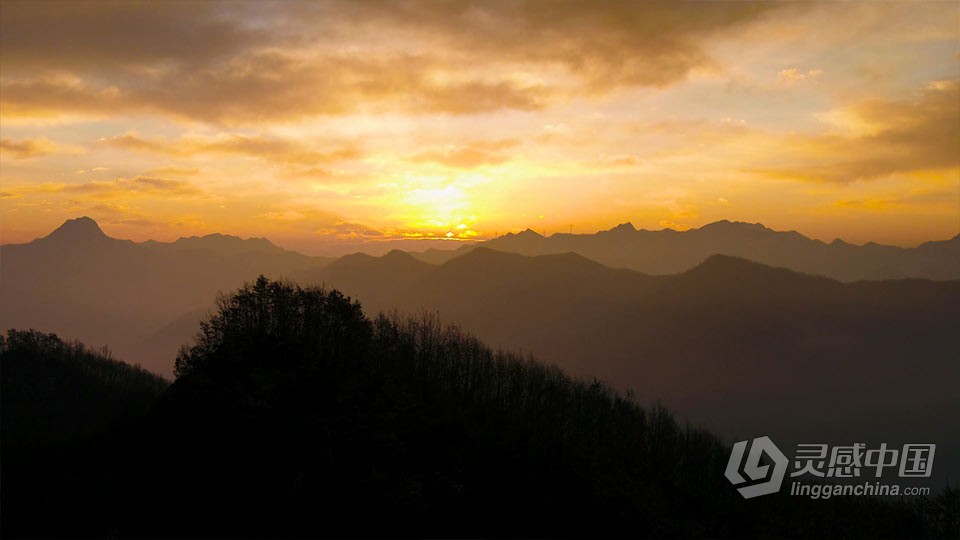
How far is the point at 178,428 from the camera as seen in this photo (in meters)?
34.0

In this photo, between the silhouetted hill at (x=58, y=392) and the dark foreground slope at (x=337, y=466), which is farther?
the silhouetted hill at (x=58, y=392)

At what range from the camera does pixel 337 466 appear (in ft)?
105

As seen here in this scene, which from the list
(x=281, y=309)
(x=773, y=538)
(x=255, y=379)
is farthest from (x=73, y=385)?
(x=773, y=538)

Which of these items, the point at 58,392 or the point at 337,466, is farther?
the point at 58,392

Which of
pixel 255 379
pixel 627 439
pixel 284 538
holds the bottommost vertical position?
pixel 627 439

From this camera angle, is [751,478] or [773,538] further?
[751,478]

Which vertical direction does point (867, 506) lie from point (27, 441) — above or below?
below

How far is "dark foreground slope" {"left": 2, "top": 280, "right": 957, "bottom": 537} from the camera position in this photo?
2988 centimetres

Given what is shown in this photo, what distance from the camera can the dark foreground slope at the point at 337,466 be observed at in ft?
98.0

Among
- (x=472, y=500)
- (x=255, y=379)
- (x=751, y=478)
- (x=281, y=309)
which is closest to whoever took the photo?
(x=472, y=500)

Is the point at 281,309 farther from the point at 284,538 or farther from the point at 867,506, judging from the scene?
the point at 867,506

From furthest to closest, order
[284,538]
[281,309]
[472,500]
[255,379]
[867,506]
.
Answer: [867,506] < [281,309] < [255,379] < [472,500] < [284,538]

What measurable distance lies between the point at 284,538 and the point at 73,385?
125 feet

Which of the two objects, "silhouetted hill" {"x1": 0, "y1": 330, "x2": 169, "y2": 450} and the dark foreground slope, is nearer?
the dark foreground slope
